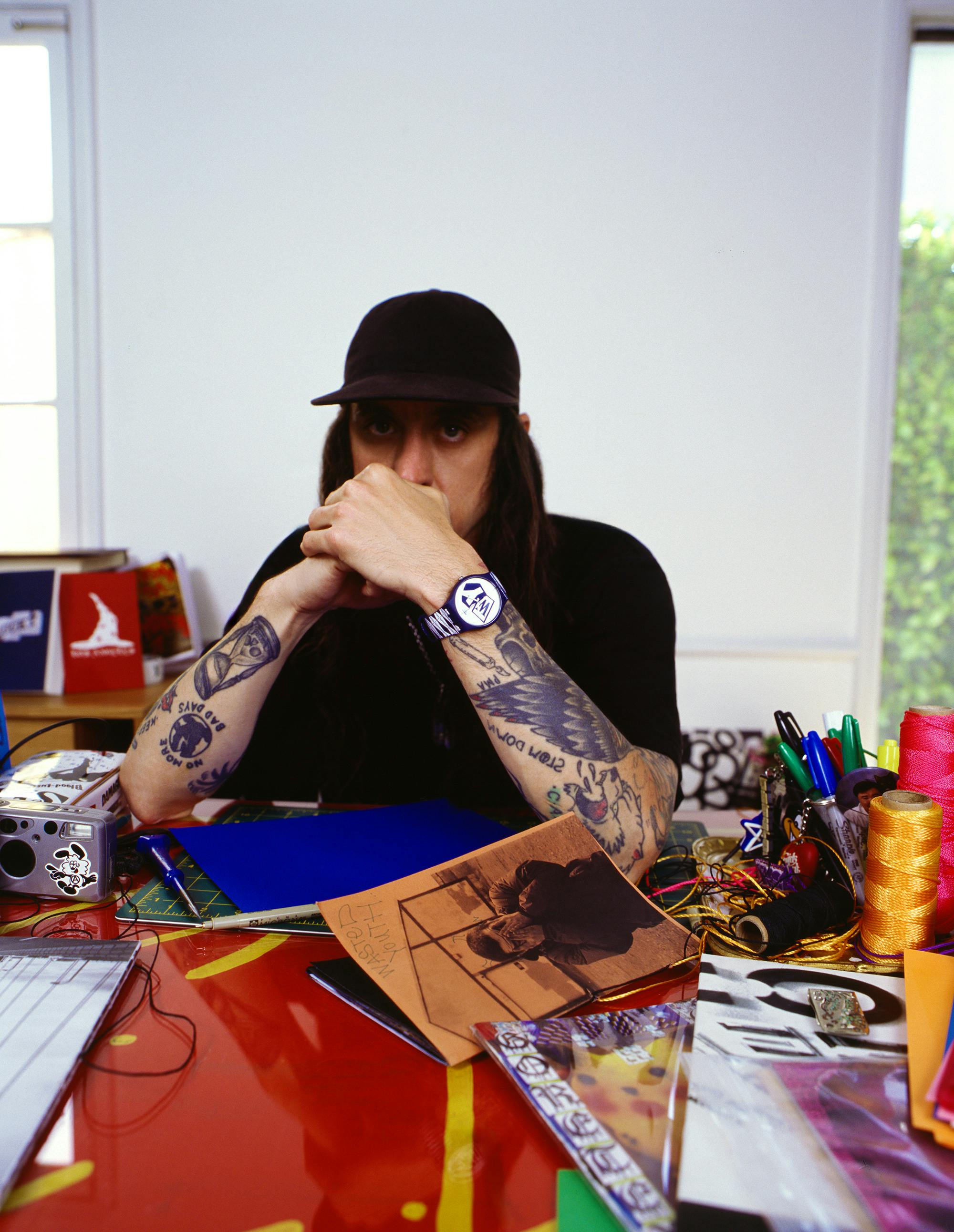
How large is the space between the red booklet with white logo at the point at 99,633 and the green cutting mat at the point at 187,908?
1.29 meters

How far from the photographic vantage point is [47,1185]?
434mm

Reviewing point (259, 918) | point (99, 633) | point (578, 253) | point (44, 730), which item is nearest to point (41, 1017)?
point (259, 918)

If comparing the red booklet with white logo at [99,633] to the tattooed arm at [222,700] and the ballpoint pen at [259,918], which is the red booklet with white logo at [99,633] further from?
the ballpoint pen at [259,918]

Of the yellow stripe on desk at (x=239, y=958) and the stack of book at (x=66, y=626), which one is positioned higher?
the stack of book at (x=66, y=626)

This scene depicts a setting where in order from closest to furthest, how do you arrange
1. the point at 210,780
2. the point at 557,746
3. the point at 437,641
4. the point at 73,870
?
the point at 73,870 < the point at 557,746 < the point at 210,780 < the point at 437,641

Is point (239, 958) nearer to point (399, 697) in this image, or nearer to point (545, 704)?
point (545, 704)

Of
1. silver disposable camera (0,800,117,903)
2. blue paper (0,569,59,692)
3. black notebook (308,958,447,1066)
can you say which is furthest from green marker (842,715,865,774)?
→ blue paper (0,569,59,692)

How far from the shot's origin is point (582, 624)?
1325mm

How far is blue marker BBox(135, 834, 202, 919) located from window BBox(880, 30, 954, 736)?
6.88 ft

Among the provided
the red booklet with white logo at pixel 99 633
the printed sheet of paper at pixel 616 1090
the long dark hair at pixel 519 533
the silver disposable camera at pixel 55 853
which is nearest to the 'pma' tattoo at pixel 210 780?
the silver disposable camera at pixel 55 853

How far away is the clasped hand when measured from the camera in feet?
3.10

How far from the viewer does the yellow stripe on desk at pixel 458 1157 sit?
0.42 meters

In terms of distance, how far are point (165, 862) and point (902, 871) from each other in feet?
2.13

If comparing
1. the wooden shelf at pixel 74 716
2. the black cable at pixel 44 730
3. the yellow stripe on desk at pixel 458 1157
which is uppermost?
the black cable at pixel 44 730
